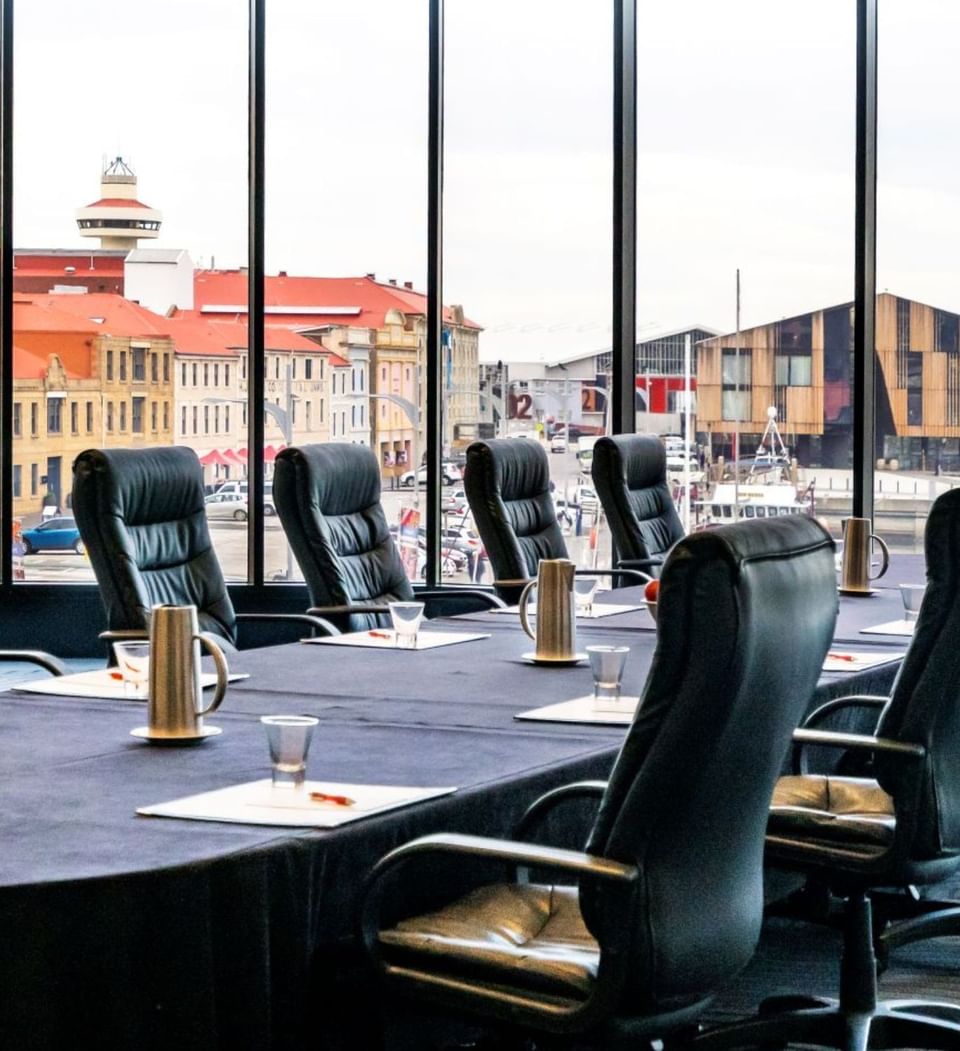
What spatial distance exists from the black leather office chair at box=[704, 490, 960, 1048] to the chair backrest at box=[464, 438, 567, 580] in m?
2.60

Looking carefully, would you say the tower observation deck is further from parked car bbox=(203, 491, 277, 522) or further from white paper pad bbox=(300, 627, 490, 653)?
white paper pad bbox=(300, 627, 490, 653)

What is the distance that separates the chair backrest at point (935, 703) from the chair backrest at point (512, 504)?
9.21ft

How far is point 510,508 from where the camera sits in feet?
19.1

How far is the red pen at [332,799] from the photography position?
7.43 feet

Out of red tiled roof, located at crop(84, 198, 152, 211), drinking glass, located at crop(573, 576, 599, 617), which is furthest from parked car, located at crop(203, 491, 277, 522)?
drinking glass, located at crop(573, 576, 599, 617)

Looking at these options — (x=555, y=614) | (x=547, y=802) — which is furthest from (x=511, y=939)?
(x=555, y=614)

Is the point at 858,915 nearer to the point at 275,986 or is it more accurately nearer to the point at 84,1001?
the point at 275,986

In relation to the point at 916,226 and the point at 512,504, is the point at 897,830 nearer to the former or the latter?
the point at 512,504

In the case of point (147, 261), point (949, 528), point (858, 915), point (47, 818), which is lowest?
point (858, 915)

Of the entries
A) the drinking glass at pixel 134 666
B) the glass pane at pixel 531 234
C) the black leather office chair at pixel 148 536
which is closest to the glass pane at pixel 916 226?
the glass pane at pixel 531 234

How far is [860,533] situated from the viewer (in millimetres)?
5383

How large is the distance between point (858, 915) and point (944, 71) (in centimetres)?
514

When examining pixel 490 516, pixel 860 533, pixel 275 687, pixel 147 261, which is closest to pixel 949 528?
pixel 275 687

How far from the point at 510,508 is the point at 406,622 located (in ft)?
6.08
